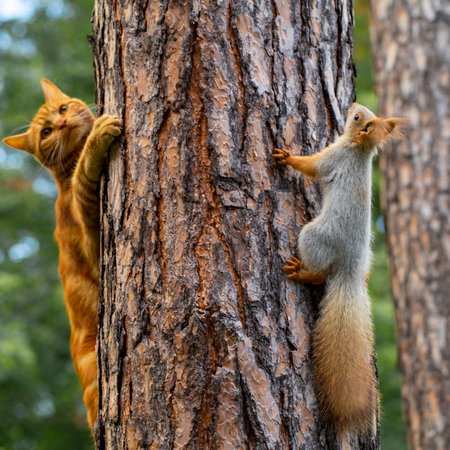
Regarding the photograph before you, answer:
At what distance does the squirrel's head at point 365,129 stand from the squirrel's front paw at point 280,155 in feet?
1.00

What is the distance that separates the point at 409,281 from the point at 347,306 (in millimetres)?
3203

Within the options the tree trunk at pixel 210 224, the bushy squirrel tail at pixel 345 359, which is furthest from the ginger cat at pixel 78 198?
the bushy squirrel tail at pixel 345 359

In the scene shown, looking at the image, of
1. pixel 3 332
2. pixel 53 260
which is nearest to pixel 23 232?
pixel 53 260

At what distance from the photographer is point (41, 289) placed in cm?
922

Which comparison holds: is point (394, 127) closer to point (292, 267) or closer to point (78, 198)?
point (292, 267)

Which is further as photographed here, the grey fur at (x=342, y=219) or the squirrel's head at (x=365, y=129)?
the squirrel's head at (x=365, y=129)

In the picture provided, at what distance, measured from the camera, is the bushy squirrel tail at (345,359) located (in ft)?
7.41

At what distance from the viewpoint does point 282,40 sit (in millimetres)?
2455

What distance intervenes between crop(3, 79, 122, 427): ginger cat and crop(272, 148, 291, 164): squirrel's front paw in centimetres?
54

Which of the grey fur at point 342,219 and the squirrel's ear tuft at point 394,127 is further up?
the squirrel's ear tuft at point 394,127

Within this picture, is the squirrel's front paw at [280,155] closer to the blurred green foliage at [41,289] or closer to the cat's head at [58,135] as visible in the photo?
the cat's head at [58,135]

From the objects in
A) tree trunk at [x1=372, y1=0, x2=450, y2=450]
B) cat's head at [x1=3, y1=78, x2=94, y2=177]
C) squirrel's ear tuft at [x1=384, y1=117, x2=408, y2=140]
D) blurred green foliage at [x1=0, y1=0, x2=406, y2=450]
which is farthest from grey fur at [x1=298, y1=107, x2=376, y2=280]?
blurred green foliage at [x1=0, y1=0, x2=406, y2=450]

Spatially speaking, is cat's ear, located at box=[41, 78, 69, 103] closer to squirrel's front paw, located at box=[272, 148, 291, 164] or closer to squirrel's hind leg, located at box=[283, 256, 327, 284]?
squirrel's front paw, located at box=[272, 148, 291, 164]

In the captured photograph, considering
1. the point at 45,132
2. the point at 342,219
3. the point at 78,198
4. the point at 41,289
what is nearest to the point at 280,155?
the point at 342,219
